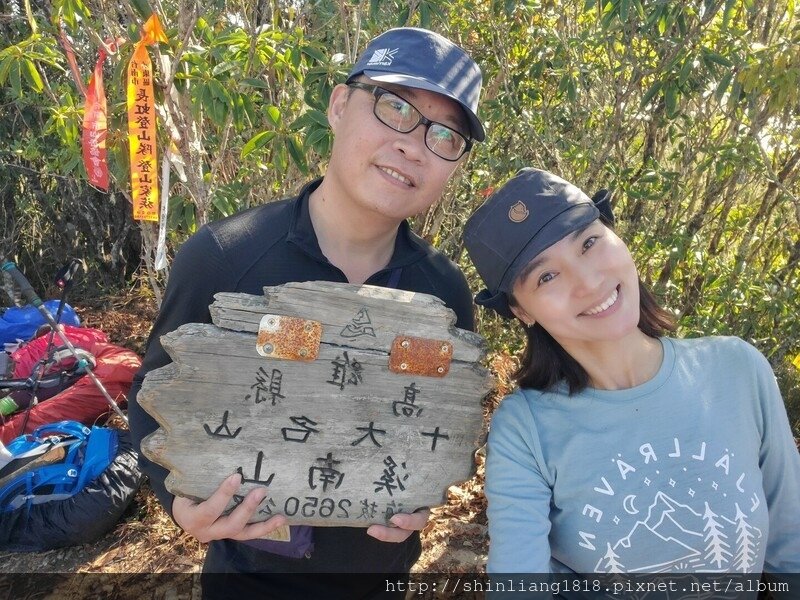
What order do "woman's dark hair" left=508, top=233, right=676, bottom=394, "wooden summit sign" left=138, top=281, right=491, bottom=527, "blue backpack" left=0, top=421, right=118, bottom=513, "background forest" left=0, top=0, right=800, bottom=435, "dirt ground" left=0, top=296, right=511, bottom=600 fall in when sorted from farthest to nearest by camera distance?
1. "blue backpack" left=0, top=421, right=118, bottom=513
2. "dirt ground" left=0, top=296, right=511, bottom=600
3. "background forest" left=0, top=0, right=800, bottom=435
4. "woman's dark hair" left=508, top=233, right=676, bottom=394
5. "wooden summit sign" left=138, top=281, right=491, bottom=527

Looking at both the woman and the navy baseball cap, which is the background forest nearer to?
the navy baseball cap

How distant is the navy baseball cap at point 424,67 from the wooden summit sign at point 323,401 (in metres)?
0.50

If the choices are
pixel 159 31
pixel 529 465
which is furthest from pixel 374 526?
pixel 159 31

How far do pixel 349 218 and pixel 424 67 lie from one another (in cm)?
41

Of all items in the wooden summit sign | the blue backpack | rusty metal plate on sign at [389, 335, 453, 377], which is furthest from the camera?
the blue backpack

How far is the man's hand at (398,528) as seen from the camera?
4.89 feet

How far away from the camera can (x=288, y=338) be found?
1.40 metres

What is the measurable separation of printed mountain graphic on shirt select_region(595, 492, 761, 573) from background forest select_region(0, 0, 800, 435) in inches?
62.6

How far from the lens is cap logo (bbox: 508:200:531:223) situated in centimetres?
145

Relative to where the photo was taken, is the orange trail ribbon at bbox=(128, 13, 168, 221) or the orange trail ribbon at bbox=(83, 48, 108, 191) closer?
the orange trail ribbon at bbox=(128, 13, 168, 221)

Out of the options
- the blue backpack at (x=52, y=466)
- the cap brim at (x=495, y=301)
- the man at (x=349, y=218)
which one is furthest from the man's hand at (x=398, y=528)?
the blue backpack at (x=52, y=466)

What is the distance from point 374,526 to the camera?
1.49 metres

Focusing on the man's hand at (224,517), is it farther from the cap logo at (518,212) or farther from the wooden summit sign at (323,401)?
the cap logo at (518,212)

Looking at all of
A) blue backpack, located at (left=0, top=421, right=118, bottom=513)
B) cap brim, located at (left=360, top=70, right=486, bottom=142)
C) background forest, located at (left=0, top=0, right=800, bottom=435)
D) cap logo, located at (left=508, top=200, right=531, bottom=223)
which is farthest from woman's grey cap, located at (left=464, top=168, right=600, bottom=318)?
blue backpack, located at (left=0, top=421, right=118, bottom=513)
